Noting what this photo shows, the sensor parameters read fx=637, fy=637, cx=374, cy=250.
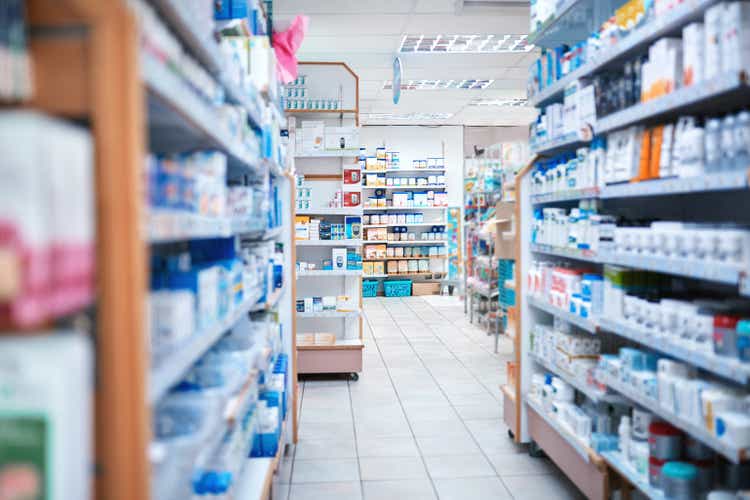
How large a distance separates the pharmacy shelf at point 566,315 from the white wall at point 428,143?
1083 cm

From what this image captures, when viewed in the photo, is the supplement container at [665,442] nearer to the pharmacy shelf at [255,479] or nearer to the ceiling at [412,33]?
the pharmacy shelf at [255,479]

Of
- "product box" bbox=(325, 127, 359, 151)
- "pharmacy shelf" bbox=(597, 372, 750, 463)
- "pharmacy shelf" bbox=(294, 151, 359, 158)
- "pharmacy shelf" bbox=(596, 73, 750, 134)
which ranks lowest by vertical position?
"pharmacy shelf" bbox=(597, 372, 750, 463)

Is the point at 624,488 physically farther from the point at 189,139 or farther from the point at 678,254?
the point at 189,139

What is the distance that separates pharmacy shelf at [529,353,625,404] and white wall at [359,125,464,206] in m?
11.1

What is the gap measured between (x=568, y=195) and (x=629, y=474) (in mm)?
1502

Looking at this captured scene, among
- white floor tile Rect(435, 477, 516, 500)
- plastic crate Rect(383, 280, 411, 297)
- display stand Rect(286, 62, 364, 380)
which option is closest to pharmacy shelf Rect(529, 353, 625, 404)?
white floor tile Rect(435, 477, 516, 500)

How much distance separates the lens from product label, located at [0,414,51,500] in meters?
0.96

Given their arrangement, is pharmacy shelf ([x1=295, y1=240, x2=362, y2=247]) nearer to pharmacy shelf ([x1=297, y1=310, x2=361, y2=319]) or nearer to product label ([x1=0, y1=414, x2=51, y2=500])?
pharmacy shelf ([x1=297, y1=310, x2=361, y2=319])

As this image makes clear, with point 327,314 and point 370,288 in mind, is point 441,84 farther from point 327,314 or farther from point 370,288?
point 327,314

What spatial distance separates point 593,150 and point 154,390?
274 cm

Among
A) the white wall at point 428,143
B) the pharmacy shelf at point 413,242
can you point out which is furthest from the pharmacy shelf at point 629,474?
the white wall at point 428,143

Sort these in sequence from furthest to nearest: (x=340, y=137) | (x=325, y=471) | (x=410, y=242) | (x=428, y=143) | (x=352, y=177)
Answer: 1. (x=428, y=143)
2. (x=410, y=242)
3. (x=352, y=177)
4. (x=340, y=137)
5. (x=325, y=471)

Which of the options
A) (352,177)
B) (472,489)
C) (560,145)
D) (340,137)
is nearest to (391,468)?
(472,489)

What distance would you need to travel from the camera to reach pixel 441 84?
36.1 feet
